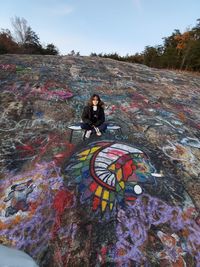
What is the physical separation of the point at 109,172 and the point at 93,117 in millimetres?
1612

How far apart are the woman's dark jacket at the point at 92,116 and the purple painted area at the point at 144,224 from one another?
7.21 ft

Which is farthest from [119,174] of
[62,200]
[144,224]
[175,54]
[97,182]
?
[175,54]

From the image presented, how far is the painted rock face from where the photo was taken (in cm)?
448

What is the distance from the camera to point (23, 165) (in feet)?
16.9

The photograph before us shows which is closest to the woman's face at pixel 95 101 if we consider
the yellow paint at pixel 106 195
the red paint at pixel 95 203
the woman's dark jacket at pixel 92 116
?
the woman's dark jacket at pixel 92 116

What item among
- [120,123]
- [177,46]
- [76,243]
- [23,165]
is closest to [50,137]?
[23,165]

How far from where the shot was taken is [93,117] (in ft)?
19.6

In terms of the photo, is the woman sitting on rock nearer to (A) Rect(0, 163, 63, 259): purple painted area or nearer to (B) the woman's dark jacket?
(B) the woman's dark jacket

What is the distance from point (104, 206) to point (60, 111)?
382cm

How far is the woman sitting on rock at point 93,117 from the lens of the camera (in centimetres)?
584

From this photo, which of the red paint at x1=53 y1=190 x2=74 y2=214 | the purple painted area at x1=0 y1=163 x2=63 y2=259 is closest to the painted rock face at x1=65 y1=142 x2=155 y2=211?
the red paint at x1=53 y1=190 x2=74 y2=214

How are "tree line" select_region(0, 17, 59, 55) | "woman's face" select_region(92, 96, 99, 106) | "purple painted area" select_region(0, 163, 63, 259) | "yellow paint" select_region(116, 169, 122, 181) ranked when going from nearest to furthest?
"purple painted area" select_region(0, 163, 63, 259) < "yellow paint" select_region(116, 169, 122, 181) < "woman's face" select_region(92, 96, 99, 106) < "tree line" select_region(0, 17, 59, 55)

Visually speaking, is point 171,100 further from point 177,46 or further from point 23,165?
point 177,46

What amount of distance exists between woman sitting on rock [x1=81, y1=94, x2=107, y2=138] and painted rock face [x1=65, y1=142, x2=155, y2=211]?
0.49 meters
